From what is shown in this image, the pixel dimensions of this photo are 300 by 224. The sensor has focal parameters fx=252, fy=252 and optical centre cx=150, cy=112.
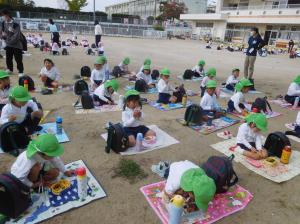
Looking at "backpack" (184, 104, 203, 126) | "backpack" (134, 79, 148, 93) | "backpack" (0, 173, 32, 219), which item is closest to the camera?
"backpack" (0, 173, 32, 219)

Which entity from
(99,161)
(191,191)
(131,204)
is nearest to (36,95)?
(99,161)

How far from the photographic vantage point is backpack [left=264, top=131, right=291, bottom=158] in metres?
4.58

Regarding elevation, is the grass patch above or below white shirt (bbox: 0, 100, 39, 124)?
below

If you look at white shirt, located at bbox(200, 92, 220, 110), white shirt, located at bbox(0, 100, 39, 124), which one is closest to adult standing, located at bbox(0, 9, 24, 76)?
white shirt, located at bbox(0, 100, 39, 124)

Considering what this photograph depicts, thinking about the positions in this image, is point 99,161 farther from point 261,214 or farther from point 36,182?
point 261,214

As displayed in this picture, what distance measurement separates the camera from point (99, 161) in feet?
14.2

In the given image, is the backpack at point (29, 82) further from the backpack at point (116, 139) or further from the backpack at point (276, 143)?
the backpack at point (276, 143)

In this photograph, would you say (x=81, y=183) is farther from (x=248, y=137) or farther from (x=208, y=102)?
(x=208, y=102)

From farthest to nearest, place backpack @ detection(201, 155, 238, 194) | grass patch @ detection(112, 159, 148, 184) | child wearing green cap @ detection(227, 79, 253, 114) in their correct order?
1. child wearing green cap @ detection(227, 79, 253, 114)
2. grass patch @ detection(112, 159, 148, 184)
3. backpack @ detection(201, 155, 238, 194)

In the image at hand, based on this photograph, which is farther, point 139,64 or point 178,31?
point 178,31

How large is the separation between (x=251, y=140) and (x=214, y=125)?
4.79ft

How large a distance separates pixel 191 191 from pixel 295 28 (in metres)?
37.1

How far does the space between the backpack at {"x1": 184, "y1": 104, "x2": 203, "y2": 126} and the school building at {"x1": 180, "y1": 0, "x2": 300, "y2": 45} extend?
27.1 m

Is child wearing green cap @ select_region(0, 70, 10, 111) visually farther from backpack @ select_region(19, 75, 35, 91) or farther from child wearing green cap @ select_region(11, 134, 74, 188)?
child wearing green cap @ select_region(11, 134, 74, 188)
